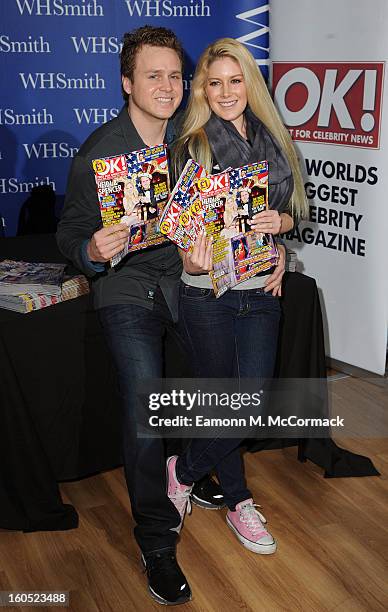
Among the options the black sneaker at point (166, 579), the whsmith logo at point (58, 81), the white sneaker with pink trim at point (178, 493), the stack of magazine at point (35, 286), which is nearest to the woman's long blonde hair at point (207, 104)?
the stack of magazine at point (35, 286)

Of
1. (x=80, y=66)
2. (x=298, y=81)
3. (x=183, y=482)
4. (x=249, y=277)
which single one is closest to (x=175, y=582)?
(x=183, y=482)

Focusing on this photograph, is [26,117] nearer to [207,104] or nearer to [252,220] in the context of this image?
[207,104]

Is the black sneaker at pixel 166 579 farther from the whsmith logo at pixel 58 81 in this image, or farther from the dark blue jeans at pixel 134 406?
the whsmith logo at pixel 58 81

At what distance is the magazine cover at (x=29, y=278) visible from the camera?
271 cm

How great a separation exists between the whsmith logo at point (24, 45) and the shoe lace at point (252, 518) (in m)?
2.79

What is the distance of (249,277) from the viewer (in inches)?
94.0

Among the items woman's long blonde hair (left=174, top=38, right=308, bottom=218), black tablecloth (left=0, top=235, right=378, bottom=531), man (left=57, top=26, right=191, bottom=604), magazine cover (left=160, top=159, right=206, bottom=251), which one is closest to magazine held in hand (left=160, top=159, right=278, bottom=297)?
magazine cover (left=160, top=159, right=206, bottom=251)

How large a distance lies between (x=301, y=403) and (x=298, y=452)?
9.6 inches

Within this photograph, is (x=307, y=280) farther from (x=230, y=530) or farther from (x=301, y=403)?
(x=230, y=530)

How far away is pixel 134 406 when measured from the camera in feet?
7.74

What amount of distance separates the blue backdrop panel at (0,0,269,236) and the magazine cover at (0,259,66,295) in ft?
5.17

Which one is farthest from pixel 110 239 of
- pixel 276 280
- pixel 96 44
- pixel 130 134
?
pixel 96 44

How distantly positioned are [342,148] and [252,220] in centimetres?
172

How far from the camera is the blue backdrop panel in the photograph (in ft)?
13.7
